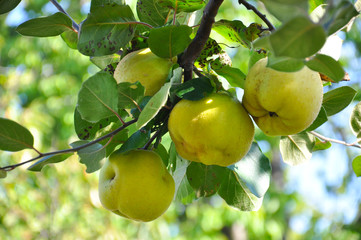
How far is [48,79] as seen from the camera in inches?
151

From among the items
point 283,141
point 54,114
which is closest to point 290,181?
point 54,114

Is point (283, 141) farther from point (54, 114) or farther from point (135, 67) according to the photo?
point (54, 114)

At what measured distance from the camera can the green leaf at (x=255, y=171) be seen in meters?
0.75

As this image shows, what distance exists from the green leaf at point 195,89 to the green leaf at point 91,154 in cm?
20

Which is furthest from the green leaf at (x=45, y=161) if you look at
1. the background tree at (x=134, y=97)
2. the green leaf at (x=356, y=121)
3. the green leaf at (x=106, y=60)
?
the green leaf at (x=356, y=121)

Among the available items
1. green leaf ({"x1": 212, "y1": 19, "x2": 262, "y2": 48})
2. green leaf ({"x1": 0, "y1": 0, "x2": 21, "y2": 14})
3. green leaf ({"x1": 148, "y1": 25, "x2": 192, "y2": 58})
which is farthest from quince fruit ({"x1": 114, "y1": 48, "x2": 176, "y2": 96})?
green leaf ({"x1": 0, "y1": 0, "x2": 21, "y2": 14})

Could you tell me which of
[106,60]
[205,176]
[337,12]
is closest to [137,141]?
[205,176]

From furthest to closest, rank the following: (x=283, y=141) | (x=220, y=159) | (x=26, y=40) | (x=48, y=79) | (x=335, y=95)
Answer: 1. (x=26, y=40)
2. (x=48, y=79)
3. (x=283, y=141)
4. (x=335, y=95)
5. (x=220, y=159)

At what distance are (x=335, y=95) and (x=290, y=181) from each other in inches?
254

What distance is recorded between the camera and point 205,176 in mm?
794

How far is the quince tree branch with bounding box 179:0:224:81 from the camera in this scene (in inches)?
24.6

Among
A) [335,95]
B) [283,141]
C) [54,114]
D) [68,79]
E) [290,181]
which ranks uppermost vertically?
[335,95]

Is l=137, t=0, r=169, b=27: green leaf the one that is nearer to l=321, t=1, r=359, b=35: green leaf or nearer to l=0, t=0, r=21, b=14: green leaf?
l=0, t=0, r=21, b=14: green leaf

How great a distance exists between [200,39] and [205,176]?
27 centimetres
